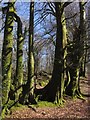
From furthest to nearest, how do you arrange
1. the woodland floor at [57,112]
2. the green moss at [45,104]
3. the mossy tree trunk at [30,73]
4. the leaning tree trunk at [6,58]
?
the mossy tree trunk at [30,73]
the green moss at [45,104]
the woodland floor at [57,112]
the leaning tree trunk at [6,58]

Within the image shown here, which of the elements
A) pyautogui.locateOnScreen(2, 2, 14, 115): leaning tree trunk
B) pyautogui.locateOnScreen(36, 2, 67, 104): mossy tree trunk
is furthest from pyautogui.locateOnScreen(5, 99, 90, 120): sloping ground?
pyautogui.locateOnScreen(2, 2, 14, 115): leaning tree trunk

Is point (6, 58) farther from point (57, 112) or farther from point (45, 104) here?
point (45, 104)

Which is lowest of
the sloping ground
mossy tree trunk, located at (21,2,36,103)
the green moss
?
the sloping ground

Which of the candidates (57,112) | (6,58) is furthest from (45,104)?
(6,58)

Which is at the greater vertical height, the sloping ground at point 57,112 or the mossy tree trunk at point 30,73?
the mossy tree trunk at point 30,73

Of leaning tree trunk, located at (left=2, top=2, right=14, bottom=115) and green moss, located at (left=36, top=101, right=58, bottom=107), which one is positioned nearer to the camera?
leaning tree trunk, located at (left=2, top=2, right=14, bottom=115)

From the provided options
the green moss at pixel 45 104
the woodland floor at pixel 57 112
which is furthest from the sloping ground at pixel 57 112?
the green moss at pixel 45 104

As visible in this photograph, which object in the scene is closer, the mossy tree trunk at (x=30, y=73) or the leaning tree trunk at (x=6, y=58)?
the leaning tree trunk at (x=6, y=58)

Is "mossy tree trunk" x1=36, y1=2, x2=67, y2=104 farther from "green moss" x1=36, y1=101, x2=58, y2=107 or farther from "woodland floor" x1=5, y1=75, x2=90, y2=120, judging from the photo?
"woodland floor" x1=5, y1=75, x2=90, y2=120

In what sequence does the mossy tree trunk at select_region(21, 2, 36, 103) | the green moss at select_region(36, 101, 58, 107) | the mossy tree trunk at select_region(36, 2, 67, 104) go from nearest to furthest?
the green moss at select_region(36, 101, 58, 107) < the mossy tree trunk at select_region(21, 2, 36, 103) < the mossy tree trunk at select_region(36, 2, 67, 104)

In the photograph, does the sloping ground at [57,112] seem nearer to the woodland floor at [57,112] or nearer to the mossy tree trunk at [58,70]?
the woodland floor at [57,112]

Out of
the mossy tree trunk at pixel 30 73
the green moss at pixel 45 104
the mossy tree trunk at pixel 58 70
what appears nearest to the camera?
the green moss at pixel 45 104

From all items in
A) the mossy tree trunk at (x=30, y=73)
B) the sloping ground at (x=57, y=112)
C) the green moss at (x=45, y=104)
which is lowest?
the sloping ground at (x=57, y=112)

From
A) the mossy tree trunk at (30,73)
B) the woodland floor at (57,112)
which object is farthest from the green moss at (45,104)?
the mossy tree trunk at (30,73)
